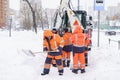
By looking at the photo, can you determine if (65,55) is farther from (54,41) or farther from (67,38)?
(54,41)

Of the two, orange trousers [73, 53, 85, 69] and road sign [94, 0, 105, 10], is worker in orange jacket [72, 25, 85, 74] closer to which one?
→ orange trousers [73, 53, 85, 69]

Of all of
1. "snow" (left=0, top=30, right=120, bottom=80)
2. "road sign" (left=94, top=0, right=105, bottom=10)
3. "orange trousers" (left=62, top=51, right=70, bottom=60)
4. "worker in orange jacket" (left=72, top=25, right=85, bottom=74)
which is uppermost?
"road sign" (left=94, top=0, right=105, bottom=10)

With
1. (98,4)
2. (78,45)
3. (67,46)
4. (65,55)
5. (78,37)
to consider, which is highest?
(98,4)

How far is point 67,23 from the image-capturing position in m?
15.9

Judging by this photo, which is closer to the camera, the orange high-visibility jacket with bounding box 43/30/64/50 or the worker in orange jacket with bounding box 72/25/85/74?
the orange high-visibility jacket with bounding box 43/30/64/50

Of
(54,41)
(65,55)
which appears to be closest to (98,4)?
(65,55)

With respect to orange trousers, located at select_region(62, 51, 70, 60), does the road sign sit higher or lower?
higher

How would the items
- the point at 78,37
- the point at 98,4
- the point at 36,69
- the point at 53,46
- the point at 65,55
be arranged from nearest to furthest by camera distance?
the point at 53,46, the point at 78,37, the point at 36,69, the point at 65,55, the point at 98,4

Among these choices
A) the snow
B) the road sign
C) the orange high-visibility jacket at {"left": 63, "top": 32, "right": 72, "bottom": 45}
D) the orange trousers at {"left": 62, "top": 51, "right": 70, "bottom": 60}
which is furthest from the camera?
the road sign

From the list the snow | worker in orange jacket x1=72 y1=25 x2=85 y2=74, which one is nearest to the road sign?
the snow

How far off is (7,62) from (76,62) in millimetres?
2922

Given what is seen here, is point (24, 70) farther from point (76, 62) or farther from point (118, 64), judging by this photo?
point (118, 64)

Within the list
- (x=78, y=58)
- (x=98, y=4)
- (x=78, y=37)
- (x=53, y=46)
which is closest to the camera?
(x=53, y=46)

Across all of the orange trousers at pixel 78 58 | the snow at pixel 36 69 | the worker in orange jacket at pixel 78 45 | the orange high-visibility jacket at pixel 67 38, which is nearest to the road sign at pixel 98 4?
the snow at pixel 36 69
